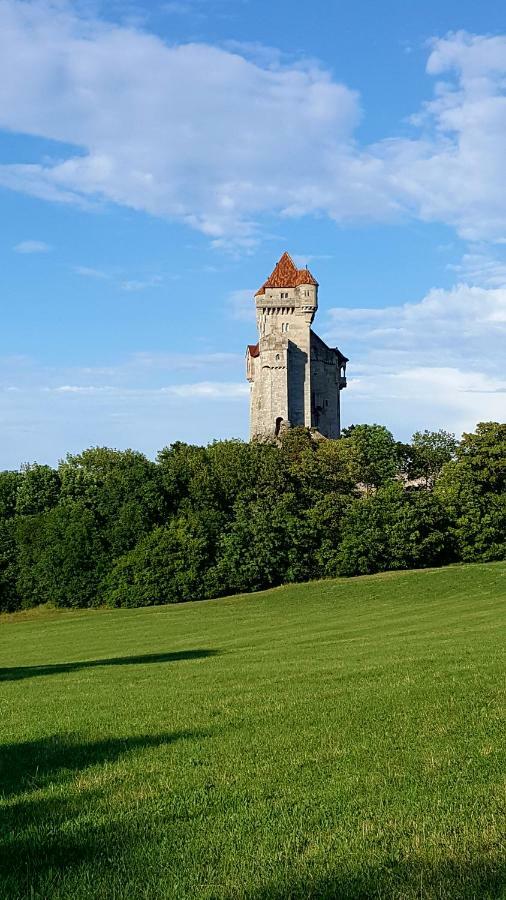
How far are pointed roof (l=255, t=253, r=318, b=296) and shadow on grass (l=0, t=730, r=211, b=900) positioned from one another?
114 meters

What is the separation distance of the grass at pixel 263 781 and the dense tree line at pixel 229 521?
149ft

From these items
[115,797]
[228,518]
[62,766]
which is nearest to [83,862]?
[115,797]

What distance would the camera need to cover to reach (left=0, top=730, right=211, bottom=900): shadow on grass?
6395 millimetres

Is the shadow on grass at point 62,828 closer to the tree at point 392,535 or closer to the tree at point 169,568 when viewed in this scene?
the tree at point 392,535

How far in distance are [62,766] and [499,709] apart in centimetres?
601

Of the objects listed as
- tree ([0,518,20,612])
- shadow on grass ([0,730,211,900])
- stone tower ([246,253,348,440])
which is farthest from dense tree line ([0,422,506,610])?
shadow on grass ([0,730,211,900])

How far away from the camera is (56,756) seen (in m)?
10.7

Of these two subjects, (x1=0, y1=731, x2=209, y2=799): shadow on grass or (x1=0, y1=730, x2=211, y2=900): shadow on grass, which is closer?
(x1=0, y1=730, x2=211, y2=900): shadow on grass

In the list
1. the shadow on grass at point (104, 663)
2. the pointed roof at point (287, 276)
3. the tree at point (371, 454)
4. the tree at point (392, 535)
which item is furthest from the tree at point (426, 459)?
the shadow on grass at point (104, 663)

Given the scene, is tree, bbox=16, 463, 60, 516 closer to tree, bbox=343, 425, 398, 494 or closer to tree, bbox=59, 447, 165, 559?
tree, bbox=59, 447, 165, 559

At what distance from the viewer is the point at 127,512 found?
7175cm

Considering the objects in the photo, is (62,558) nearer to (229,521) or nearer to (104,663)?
(229,521)

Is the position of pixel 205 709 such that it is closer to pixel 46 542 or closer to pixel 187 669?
pixel 187 669

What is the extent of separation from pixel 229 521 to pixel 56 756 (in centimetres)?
6054
